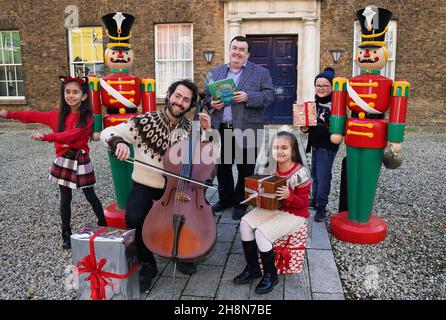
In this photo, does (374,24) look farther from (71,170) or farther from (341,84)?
(71,170)

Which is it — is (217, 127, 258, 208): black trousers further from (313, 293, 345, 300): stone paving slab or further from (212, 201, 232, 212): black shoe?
(313, 293, 345, 300): stone paving slab

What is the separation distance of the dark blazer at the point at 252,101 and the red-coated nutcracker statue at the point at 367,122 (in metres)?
0.73

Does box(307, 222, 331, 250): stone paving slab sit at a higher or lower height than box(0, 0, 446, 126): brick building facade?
lower

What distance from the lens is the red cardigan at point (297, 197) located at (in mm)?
3027

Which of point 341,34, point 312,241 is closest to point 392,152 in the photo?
point 312,241

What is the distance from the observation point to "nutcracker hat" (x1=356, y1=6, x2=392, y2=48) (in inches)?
Result: 138

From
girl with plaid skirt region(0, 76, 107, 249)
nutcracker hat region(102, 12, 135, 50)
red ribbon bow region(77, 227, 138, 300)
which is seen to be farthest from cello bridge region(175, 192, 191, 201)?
nutcracker hat region(102, 12, 135, 50)

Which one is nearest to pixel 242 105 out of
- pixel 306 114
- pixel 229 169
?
pixel 306 114

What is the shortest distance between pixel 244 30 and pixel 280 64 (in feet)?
4.05

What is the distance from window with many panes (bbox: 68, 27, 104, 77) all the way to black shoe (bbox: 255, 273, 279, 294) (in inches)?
383

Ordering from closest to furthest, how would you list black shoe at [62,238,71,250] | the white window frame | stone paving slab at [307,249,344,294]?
stone paving slab at [307,249,344,294] < black shoe at [62,238,71,250] < the white window frame

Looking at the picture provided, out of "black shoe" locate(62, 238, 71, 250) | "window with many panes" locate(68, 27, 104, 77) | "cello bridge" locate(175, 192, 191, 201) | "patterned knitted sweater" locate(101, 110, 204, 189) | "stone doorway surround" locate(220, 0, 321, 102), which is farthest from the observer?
"window with many panes" locate(68, 27, 104, 77)

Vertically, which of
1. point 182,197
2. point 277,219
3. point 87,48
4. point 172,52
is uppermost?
point 87,48

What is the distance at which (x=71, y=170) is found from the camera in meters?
3.68
